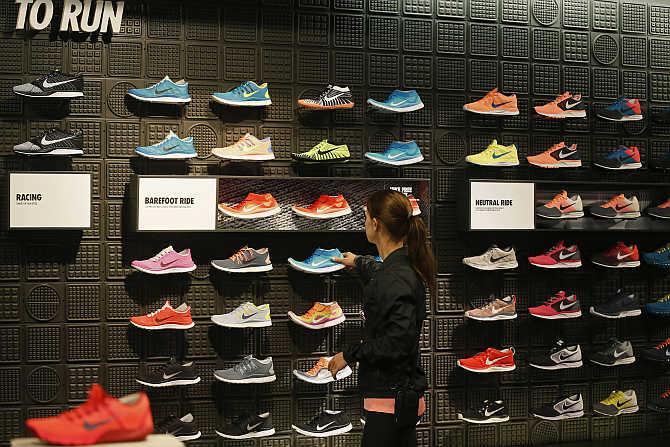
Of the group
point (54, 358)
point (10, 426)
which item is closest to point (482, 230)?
point (54, 358)

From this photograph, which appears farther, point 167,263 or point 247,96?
point 247,96

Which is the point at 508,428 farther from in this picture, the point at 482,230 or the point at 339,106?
the point at 339,106

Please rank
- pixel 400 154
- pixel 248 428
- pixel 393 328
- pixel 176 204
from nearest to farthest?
1. pixel 393 328
2. pixel 176 204
3. pixel 248 428
4. pixel 400 154

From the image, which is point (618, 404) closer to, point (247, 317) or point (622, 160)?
point (622, 160)

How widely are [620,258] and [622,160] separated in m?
0.84

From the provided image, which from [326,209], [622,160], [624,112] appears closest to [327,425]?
[326,209]

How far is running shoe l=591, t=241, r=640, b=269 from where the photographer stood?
689 cm

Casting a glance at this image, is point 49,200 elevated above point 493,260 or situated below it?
above

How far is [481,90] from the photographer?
693 cm

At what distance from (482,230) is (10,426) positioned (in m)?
3.93

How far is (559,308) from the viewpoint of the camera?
6812 millimetres

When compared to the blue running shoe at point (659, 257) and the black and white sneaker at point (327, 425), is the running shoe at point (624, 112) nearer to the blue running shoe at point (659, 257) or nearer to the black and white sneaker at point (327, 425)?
the blue running shoe at point (659, 257)

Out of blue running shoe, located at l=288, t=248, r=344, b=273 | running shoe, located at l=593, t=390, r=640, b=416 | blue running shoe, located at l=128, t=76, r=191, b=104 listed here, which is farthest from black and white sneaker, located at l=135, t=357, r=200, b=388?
running shoe, located at l=593, t=390, r=640, b=416

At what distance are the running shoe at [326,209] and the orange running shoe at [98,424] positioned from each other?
3717 mm
